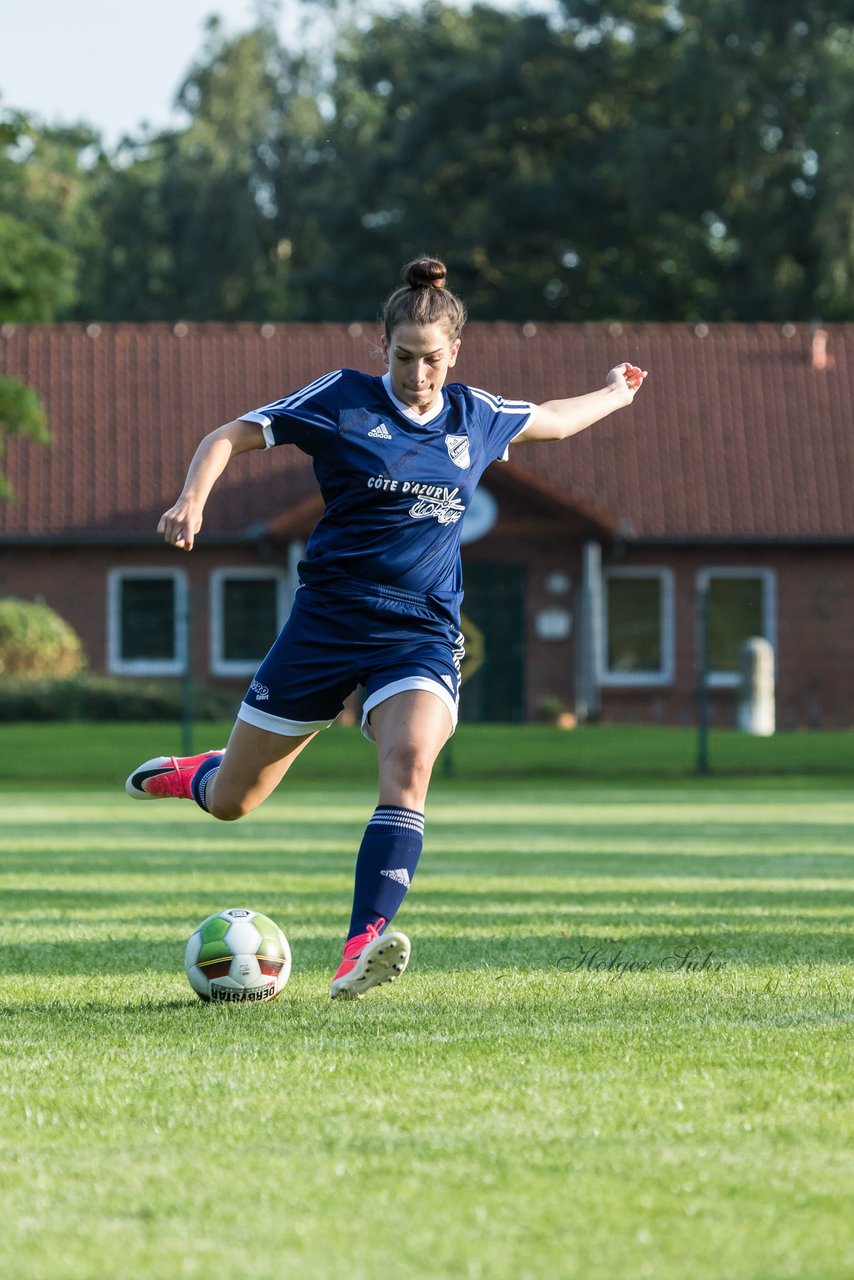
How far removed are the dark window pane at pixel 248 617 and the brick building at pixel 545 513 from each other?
0.05 m

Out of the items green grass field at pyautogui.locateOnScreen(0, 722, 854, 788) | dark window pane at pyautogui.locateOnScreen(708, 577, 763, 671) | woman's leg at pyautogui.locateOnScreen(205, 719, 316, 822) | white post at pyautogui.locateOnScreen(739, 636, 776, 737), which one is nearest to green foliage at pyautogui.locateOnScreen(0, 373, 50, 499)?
green grass field at pyautogui.locateOnScreen(0, 722, 854, 788)

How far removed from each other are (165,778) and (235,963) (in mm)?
1262

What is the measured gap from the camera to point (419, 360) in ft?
19.6

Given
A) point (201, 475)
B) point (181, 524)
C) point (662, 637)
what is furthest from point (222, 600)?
point (181, 524)

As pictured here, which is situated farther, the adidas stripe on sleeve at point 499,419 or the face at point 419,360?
the adidas stripe on sleeve at point 499,419

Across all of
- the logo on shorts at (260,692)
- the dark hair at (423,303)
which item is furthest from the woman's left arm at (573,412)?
the logo on shorts at (260,692)

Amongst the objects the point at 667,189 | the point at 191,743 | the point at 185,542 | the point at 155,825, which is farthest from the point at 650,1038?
the point at 667,189

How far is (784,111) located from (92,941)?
133ft

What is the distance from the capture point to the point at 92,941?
7594 mm

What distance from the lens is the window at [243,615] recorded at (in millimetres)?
31312

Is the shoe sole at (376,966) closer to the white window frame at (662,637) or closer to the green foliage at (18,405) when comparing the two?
the green foliage at (18,405)

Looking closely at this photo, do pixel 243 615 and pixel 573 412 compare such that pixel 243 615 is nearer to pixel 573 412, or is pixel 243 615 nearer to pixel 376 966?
pixel 573 412

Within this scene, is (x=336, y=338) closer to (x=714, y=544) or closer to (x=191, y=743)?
(x=714, y=544)

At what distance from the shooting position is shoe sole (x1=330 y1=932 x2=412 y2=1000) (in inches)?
215
